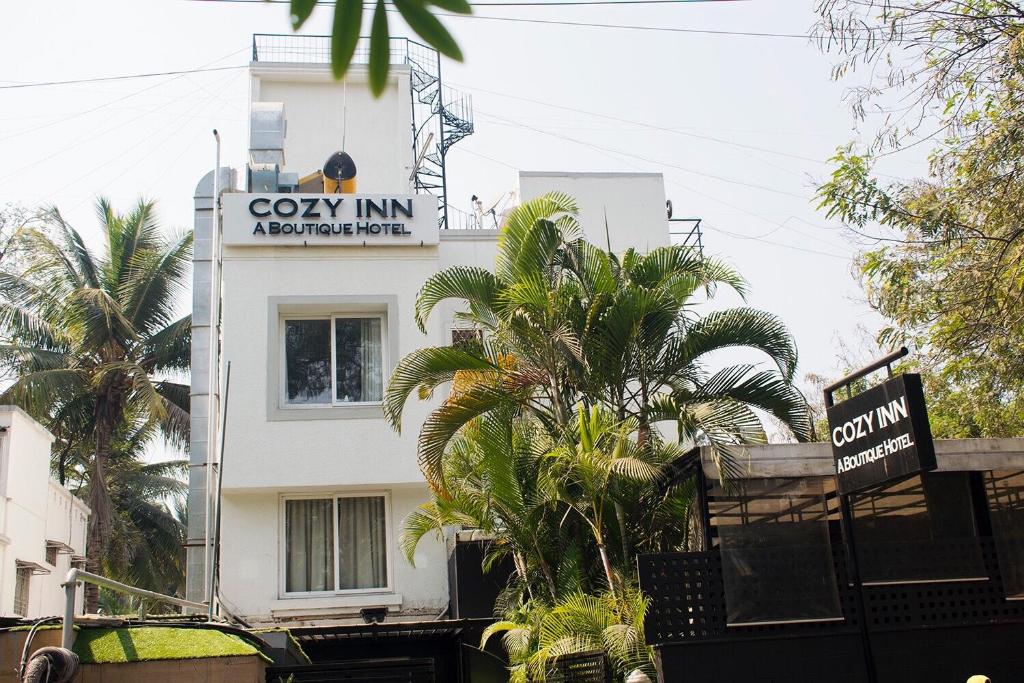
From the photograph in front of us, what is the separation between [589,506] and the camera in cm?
1176

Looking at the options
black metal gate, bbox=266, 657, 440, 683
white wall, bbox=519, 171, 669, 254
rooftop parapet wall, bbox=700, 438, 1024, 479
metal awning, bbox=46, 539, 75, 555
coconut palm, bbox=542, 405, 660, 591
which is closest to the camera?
black metal gate, bbox=266, 657, 440, 683

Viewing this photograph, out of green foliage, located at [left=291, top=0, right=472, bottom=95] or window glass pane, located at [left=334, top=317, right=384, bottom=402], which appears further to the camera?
window glass pane, located at [left=334, top=317, right=384, bottom=402]

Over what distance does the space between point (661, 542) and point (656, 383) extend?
1.78m

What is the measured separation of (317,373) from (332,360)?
0.96 feet

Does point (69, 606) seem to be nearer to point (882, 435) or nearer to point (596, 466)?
point (596, 466)

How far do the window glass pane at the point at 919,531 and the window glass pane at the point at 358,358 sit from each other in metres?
7.55

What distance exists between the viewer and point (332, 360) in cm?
1658

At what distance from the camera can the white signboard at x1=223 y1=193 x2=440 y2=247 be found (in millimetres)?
16453

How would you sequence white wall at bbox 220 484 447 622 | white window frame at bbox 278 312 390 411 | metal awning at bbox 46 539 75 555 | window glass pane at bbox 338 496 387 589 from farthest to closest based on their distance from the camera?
metal awning at bbox 46 539 75 555
white window frame at bbox 278 312 390 411
window glass pane at bbox 338 496 387 589
white wall at bbox 220 484 447 622

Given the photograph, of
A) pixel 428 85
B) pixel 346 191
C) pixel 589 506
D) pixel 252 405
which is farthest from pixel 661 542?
pixel 428 85

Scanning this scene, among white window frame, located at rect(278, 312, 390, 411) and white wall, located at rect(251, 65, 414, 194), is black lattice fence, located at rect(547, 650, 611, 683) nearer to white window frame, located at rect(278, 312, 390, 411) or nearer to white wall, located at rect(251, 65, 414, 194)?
white window frame, located at rect(278, 312, 390, 411)

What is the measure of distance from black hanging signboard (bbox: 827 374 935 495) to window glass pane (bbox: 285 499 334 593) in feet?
26.1

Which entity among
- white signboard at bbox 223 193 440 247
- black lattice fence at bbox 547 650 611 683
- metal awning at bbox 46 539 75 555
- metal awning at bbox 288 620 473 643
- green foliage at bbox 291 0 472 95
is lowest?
black lattice fence at bbox 547 650 611 683

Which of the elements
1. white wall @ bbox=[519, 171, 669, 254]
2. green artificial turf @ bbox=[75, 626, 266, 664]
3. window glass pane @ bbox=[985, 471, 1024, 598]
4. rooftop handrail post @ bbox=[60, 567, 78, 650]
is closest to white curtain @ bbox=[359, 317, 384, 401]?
white wall @ bbox=[519, 171, 669, 254]
